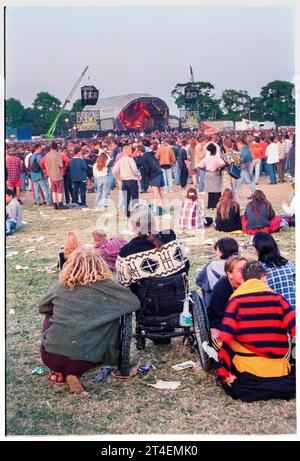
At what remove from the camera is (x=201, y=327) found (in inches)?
168

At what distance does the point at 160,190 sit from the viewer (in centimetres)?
1252

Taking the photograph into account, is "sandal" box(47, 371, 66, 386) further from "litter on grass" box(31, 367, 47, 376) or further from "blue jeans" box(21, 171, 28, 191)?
"blue jeans" box(21, 171, 28, 191)

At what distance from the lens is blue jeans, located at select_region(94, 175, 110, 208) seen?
12.6m

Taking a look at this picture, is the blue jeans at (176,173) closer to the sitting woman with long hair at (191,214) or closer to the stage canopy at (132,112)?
the sitting woman with long hair at (191,214)

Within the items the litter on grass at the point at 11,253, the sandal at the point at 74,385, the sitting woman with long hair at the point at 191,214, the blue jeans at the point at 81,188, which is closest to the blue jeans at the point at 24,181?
the blue jeans at the point at 81,188

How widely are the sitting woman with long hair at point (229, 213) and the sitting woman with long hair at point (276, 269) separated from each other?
15.6ft

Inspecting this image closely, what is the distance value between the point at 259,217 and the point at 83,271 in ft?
17.9

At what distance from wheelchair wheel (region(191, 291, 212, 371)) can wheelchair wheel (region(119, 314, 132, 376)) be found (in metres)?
0.51

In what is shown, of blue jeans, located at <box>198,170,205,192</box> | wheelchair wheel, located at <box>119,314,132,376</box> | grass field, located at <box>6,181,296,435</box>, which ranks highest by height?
blue jeans, located at <box>198,170,205,192</box>

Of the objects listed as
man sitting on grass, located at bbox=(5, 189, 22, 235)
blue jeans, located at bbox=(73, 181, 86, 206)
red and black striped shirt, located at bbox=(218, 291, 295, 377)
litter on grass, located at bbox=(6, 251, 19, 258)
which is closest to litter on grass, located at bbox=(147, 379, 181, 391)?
red and black striped shirt, located at bbox=(218, 291, 295, 377)

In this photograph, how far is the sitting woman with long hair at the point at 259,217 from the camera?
8.97 m

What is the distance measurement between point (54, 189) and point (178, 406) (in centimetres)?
972

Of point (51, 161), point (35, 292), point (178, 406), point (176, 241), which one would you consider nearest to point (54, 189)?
point (51, 161)

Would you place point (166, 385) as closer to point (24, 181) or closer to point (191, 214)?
point (191, 214)
